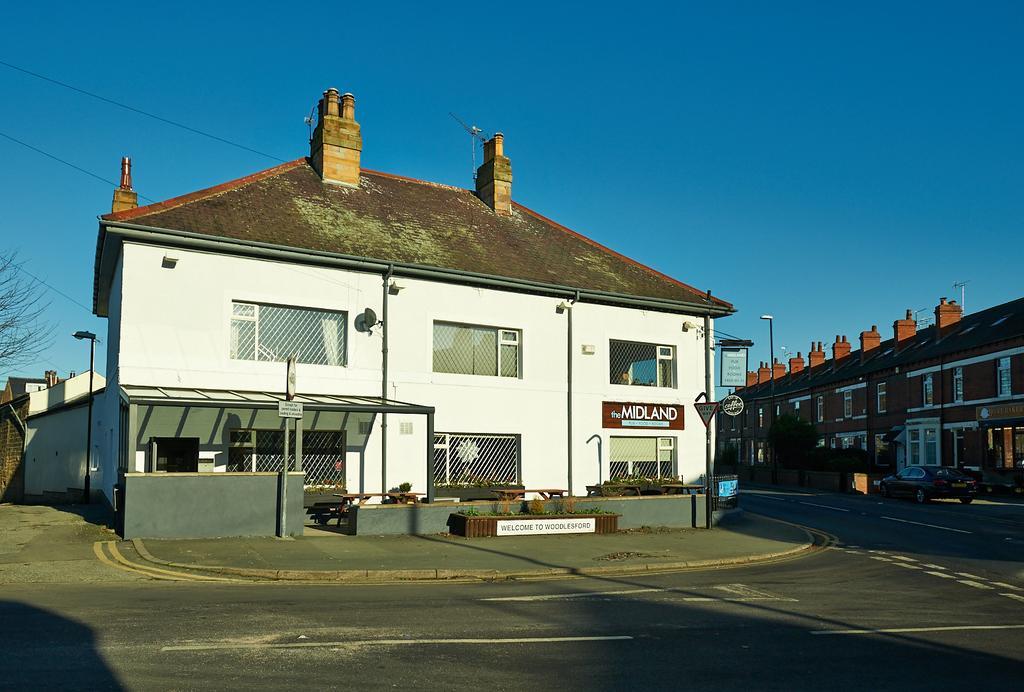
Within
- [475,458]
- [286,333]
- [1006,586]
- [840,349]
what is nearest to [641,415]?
[475,458]

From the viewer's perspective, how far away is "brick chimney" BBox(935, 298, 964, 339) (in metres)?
53.3

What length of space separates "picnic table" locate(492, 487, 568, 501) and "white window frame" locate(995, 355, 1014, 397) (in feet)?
98.1

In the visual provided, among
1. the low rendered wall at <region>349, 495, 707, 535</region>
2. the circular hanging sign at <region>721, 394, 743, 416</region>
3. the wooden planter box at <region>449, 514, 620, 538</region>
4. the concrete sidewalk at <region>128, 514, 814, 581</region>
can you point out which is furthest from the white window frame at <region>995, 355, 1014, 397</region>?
the wooden planter box at <region>449, 514, 620, 538</region>

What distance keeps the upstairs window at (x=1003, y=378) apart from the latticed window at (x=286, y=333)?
35.9 meters

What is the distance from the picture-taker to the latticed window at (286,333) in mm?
20031

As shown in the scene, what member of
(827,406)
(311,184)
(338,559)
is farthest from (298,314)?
(827,406)

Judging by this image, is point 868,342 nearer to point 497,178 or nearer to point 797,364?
point 797,364

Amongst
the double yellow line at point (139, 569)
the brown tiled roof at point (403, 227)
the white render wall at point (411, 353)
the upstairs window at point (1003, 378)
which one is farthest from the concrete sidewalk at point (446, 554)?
the upstairs window at point (1003, 378)

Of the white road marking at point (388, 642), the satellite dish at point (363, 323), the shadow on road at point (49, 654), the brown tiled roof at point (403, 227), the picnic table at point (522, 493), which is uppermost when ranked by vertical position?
the brown tiled roof at point (403, 227)

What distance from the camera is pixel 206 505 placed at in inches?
658

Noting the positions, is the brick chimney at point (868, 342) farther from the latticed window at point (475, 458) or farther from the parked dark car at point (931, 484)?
the latticed window at point (475, 458)

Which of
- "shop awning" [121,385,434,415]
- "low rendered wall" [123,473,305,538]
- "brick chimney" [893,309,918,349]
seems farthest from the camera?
"brick chimney" [893,309,918,349]

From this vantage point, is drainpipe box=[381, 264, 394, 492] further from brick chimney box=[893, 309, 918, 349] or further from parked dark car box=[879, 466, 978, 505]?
brick chimney box=[893, 309, 918, 349]

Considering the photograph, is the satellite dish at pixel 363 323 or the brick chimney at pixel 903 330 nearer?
the satellite dish at pixel 363 323
